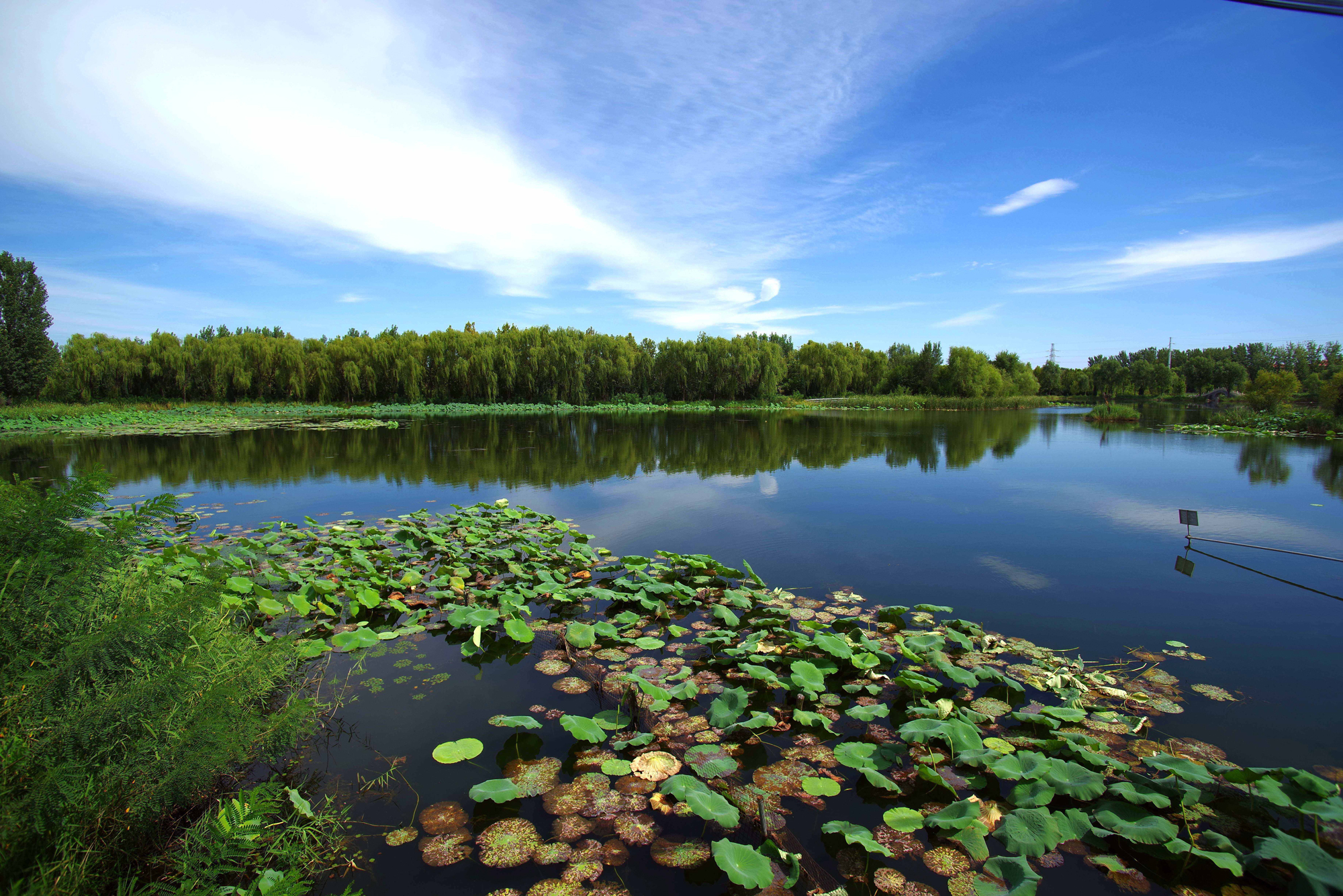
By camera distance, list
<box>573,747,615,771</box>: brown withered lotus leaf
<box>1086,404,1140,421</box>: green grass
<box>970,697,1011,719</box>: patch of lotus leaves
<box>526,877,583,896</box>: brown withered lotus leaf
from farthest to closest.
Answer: <box>1086,404,1140,421</box>: green grass, <box>970,697,1011,719</box>: patch of lotus leaves, <box>573,747,615,771</box>: brown withered lotus leaf, <box>526,877,583,896</box>: brown withered lotus leaf

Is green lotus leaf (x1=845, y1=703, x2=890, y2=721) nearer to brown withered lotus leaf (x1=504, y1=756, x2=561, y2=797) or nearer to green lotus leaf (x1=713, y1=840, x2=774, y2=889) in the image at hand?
green lotus leaf (x1=713, y1=840, x2=774, y2=889)

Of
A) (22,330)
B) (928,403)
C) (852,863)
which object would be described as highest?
(22,330)

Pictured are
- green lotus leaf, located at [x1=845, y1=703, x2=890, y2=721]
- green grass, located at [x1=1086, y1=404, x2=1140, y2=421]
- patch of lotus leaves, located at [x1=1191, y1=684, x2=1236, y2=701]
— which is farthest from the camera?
green grass, located at [x1=1086, y1=404, x2=1140, y2=421]

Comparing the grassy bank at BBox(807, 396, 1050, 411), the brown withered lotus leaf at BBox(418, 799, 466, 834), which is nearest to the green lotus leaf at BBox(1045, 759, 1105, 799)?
the brown withered lotus leaf at BBox(418, 799, 466, 834)

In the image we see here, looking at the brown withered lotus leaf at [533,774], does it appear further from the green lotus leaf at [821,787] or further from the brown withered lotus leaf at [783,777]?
the green lotus leaf at [821,787]

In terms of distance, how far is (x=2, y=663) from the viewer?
70.9 inches

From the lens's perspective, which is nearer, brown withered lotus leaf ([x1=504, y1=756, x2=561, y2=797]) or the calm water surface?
brown withered lotus leaf ([x1=504, y1=756, x2=561, y2=797])

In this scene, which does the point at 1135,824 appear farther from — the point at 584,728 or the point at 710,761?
the point at 584,728

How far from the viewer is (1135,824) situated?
2.38 m

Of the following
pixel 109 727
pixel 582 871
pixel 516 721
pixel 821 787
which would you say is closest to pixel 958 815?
pixel 821 787

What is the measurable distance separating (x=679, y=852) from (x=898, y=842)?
97 centimetres

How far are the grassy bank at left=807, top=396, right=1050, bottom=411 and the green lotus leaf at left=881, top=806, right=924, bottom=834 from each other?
4687 cm

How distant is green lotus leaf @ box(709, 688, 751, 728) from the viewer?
10.3 ft

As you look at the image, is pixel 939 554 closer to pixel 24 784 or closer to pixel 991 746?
pixel 991 746
